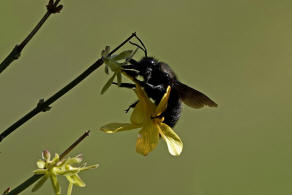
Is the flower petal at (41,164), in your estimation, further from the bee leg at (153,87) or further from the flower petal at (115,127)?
the bee leg at (153,87)

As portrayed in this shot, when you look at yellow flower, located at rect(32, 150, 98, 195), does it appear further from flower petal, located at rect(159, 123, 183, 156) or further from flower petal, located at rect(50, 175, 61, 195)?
flower petal, located at rect(159, 123, 183, 156)

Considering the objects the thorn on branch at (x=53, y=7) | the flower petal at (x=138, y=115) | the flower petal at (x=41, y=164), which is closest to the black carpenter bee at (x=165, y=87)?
the flower petal at (x=138, y=115)

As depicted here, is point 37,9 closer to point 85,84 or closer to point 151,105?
point 85,84

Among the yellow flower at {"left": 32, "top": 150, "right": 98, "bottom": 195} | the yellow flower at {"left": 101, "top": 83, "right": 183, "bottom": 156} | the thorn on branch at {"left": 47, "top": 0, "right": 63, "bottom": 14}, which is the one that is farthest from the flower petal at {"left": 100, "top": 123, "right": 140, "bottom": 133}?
the thorn on branch at {"left": 47, "top": 0, "right": 63, "bottom": 14}

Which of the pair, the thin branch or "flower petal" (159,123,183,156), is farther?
"flower petal" (159,123,183,156)

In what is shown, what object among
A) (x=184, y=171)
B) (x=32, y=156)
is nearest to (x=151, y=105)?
(x=32, y=156)

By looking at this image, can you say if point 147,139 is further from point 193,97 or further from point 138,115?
point 193,97
